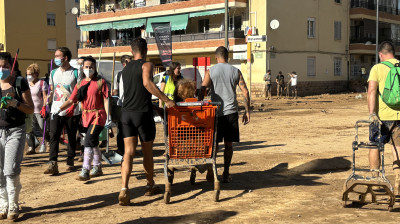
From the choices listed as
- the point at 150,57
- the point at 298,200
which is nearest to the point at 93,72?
the point at 298,200

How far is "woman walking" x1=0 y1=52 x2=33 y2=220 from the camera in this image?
6.10 m

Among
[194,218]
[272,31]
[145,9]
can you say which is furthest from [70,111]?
[145,9]

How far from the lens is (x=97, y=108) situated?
8547mm

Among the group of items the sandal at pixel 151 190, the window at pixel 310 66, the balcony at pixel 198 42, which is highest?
the balcony at pixel 198 42

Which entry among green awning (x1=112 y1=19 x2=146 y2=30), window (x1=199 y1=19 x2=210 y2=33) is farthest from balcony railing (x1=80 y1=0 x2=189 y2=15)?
window (x1=199 y1=19 x2=210 y2=33)

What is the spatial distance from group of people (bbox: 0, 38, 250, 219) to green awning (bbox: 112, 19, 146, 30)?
35316 mm

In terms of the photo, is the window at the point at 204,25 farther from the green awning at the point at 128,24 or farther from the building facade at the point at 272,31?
the green awning at the point at 128,24

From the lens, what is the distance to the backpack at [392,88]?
256 inches

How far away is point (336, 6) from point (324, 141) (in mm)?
33129

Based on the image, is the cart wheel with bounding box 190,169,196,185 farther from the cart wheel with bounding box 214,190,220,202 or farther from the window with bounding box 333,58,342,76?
the window with bounding box 333,58,342,76

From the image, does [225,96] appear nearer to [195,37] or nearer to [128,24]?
[195,37]

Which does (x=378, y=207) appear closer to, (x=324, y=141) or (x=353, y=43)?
(x=324, y=141)

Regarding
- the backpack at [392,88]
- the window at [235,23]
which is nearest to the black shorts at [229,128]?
the backpack at [392,88]

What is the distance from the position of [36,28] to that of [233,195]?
53.7 metres
